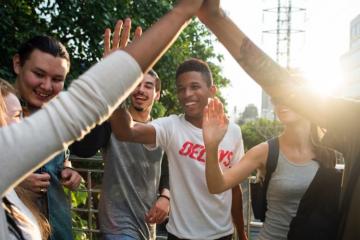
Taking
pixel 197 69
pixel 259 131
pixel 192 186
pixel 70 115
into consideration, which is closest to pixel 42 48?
pixel 197 69

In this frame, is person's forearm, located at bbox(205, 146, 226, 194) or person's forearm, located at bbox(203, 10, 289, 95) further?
person's forearm, located at bbox(205, 146, 226, 194)

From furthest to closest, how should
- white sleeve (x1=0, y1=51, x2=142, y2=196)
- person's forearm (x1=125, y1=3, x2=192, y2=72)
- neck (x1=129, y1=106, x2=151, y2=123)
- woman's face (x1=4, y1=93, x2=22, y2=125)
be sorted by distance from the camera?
neck (x1=129, y1=106, x2=151, y2=123), woman's face (x1=4, y1=93, x2=22, y2=125), person's forearm (x1=125, y1=3, x2=192, y2=72), white sleeve (x1=0, y1=51, x2=142, y2=196)

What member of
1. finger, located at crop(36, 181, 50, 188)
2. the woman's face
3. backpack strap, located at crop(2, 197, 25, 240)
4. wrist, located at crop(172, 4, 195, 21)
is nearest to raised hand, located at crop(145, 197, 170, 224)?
finger, located at crop(36, 181, 50, 188)

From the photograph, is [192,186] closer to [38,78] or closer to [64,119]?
[38,78]

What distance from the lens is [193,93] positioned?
3.05 m

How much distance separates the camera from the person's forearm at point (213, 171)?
2.28 meters

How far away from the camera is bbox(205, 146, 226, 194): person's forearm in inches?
89.8

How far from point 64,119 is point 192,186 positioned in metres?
1.85

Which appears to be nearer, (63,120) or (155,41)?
(63,120)

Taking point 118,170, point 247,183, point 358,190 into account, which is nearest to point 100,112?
point 358,190

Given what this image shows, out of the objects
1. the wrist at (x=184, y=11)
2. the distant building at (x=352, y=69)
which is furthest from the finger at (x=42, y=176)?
the distant building at (x=352, y=69)

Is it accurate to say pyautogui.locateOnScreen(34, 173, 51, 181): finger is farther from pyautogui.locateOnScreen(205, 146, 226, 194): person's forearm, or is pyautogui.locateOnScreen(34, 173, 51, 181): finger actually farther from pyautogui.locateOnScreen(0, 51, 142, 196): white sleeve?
pyautogui.locateOnScreen(0, 51, 142, 196): white sleeve

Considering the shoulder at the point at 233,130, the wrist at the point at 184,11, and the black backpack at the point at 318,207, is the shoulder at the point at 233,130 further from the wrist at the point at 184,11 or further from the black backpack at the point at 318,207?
the wrist at the point at 184,11

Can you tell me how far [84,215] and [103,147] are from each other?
14.3 ft
